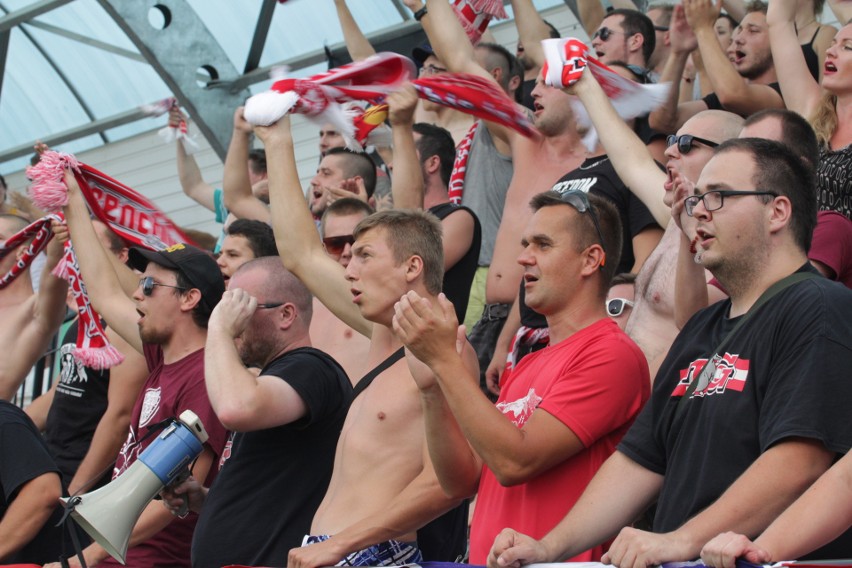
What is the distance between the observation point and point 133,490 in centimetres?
423

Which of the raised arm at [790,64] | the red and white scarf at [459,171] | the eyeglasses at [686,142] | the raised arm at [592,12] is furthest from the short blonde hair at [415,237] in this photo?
the raised arm at [592,12]

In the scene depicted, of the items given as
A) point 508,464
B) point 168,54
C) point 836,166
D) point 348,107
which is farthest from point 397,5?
point 508,464

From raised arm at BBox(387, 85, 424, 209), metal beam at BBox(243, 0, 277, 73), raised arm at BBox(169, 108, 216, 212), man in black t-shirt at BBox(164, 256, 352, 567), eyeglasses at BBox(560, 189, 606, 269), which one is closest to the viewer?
eyeglasses at BBox(560, 189, 606, 269)

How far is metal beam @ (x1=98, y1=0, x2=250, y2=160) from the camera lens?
36.4 feet

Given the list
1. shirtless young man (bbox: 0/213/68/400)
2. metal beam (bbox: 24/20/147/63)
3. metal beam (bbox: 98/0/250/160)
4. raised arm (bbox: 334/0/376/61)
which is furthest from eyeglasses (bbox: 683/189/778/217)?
metal beam (bbox: 24/20/147/63)

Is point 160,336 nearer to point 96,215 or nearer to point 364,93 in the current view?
point 96,215

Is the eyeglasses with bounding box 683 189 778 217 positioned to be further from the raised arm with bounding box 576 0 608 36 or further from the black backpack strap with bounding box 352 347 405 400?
the raised arm with bounding box 576 0 608 36

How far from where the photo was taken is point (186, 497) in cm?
488

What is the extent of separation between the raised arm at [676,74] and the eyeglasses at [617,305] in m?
1.39

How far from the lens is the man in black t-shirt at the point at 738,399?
119 inches

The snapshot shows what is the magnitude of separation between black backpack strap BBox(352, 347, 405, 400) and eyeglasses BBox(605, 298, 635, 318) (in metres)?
1.08

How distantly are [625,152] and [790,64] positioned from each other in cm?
116

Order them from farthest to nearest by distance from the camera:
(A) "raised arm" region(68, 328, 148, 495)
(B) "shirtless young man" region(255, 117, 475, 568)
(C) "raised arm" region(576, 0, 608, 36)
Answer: (C) "raised arm" region(576, 0, 608, 36), (A) "raised arm" region(68, 328, 148, 495), (B) "shirtless young man" region(255, 117, 475, 568)

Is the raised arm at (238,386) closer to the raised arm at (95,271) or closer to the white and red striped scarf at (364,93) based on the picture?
the white and red striped scarf at (364,93)
